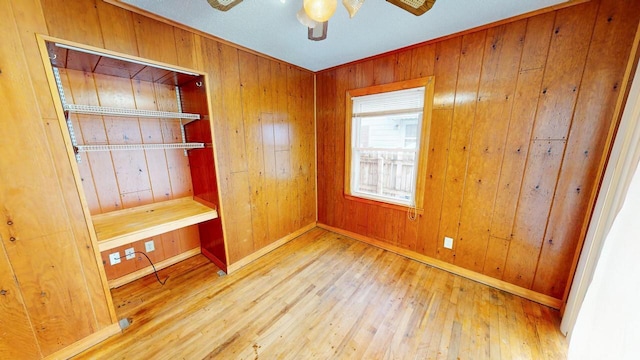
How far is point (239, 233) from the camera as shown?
7.46ft

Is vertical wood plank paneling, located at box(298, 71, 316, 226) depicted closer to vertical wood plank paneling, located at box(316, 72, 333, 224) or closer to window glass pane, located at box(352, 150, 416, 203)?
vertical wood plank paneling, located at box(316, 72, 333, 224)

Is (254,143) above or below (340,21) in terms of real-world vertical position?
below

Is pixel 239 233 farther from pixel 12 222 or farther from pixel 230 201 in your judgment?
pixel 12 222

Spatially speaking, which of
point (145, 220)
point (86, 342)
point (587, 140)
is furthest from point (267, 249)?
point (587, 140)

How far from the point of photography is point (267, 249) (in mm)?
2600

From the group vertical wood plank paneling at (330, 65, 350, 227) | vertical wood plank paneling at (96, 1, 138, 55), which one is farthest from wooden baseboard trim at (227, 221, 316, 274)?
vertical wood plank paneling at (96, 1, 138, 55)

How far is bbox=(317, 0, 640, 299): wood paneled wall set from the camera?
1.43 metres

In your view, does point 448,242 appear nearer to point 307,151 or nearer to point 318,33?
point 307,151

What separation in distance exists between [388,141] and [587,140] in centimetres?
148

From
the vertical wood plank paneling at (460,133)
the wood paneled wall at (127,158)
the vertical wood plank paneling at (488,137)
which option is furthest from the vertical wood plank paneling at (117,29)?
the vertical wood plank paneling at (488,137)

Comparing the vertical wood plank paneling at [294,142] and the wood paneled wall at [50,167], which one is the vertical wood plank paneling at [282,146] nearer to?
the vertical wood plank paneling at [294,142]

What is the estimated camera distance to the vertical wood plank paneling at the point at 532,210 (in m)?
1.62

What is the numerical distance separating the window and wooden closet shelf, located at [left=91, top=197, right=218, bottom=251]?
71.4 inches

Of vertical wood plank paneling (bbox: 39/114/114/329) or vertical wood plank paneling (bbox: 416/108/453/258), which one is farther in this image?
vertical wood plank paneling (bbox: 416/108/453/258)
